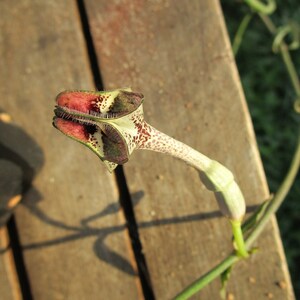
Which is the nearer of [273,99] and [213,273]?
[213,273]

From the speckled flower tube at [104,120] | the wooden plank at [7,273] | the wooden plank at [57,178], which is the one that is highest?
the speckled flower tube at [104,120]

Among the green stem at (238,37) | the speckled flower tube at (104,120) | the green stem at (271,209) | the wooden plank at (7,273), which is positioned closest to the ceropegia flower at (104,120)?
the speckled flower tube at (104,120)

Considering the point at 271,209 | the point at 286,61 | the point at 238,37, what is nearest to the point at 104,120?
the point at 271,209

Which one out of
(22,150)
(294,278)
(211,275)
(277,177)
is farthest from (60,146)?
(294,278)

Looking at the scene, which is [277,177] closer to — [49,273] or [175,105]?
[175,105]

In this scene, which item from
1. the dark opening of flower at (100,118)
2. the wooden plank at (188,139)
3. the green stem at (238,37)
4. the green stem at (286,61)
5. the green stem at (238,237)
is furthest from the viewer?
the green stem at (238,37)

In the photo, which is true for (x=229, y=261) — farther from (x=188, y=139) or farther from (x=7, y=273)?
(x=7, y=273)

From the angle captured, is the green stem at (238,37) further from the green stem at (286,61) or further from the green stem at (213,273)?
the green stem at (213,273)
